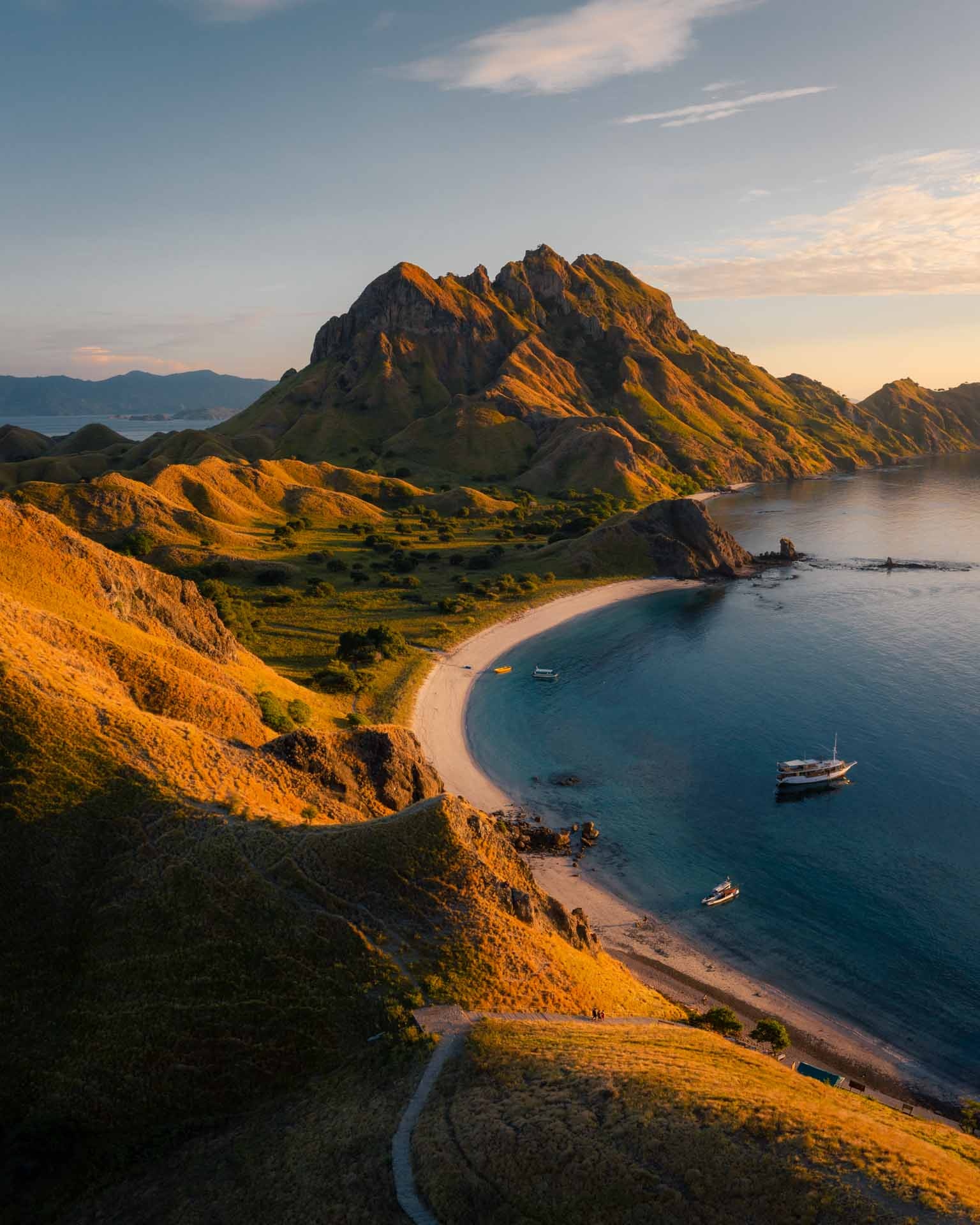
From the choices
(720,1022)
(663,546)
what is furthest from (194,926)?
(663,546)

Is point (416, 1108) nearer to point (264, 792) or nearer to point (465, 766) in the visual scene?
point (264, 792)

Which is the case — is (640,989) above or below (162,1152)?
below

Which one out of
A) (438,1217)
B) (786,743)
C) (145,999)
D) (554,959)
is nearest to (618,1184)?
(438,1217)

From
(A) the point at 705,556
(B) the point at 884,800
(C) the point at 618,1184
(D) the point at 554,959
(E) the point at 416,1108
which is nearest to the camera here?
(C) the point at 618,1184

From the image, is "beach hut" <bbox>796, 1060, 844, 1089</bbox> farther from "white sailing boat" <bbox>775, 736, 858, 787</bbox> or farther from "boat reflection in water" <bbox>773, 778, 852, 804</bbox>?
"white sailing boat" <bbox>775, 736, 858, 787</bbox>

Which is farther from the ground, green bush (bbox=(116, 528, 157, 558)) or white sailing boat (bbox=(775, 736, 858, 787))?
green bush (bbox=(116, 528, 157, 558))

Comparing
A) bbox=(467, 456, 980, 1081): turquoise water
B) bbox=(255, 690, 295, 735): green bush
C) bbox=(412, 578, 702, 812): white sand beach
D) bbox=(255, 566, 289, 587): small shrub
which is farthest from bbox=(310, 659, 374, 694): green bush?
bbox=(255, 566, 289, 587): small shrub

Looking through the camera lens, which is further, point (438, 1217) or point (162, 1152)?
point (162, 1152)
